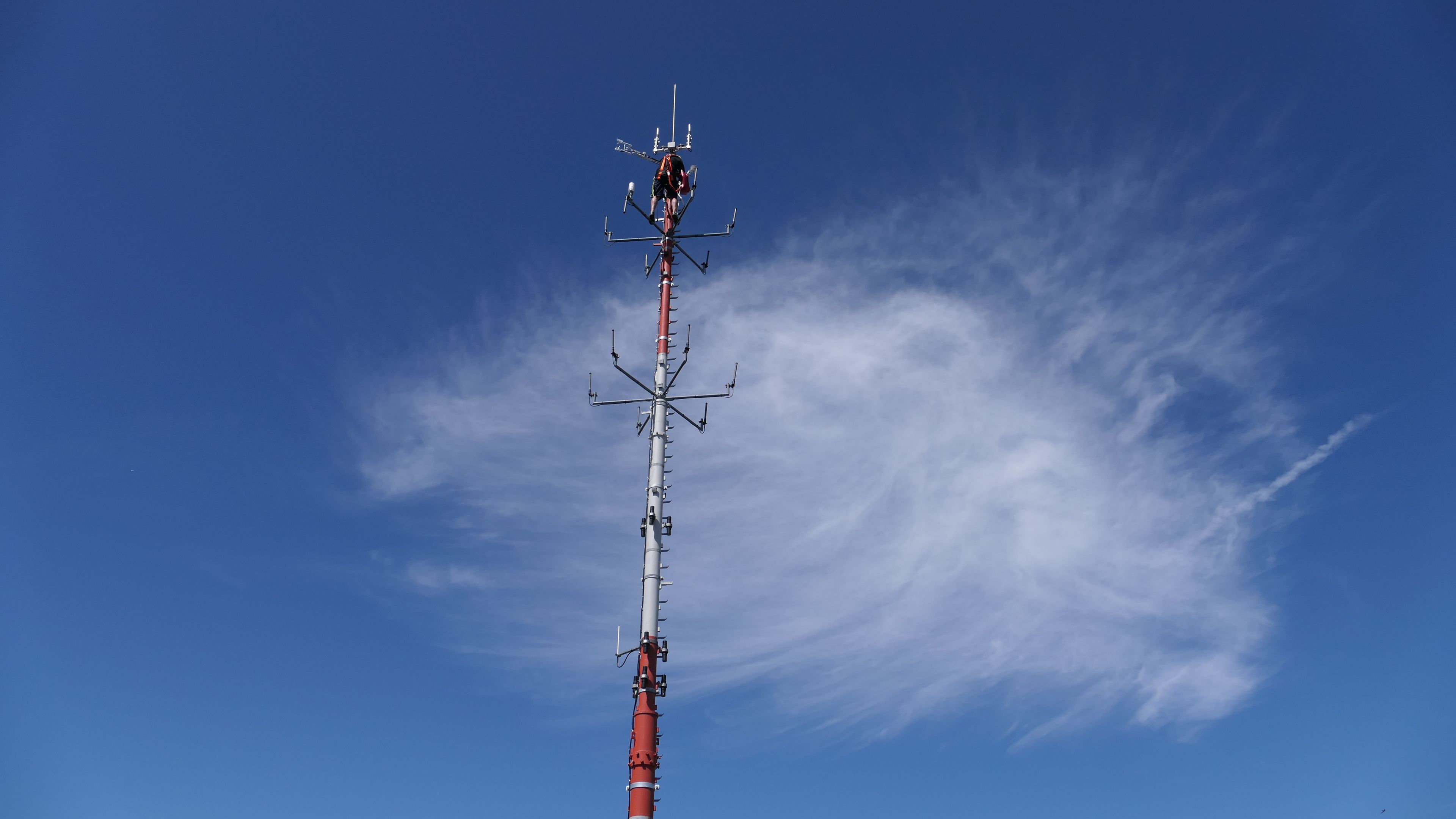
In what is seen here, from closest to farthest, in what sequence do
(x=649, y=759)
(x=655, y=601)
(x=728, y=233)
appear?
(x=649, y=759)
(x=655, y=601)
(x=728, y=233)

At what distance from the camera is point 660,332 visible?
5316cm

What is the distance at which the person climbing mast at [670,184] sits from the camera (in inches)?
2185

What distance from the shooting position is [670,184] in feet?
182

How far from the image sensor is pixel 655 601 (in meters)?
46.1

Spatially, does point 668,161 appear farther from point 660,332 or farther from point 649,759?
point 649,759

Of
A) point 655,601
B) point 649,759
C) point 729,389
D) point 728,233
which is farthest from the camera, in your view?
point 728,233

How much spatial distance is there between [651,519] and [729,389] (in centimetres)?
806

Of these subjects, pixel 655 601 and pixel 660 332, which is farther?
pixel 660 332

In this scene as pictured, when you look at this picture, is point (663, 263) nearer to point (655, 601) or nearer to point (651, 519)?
point (651, 519)

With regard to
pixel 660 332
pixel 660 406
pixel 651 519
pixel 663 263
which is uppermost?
pixel 663 263

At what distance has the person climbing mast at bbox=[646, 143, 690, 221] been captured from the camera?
55500 millimetres

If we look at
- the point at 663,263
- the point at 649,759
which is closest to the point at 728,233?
the point at 663,263

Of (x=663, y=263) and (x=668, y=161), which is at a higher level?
(x=668, y=161)

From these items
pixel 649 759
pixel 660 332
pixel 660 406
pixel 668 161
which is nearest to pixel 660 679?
pixel 649 759
